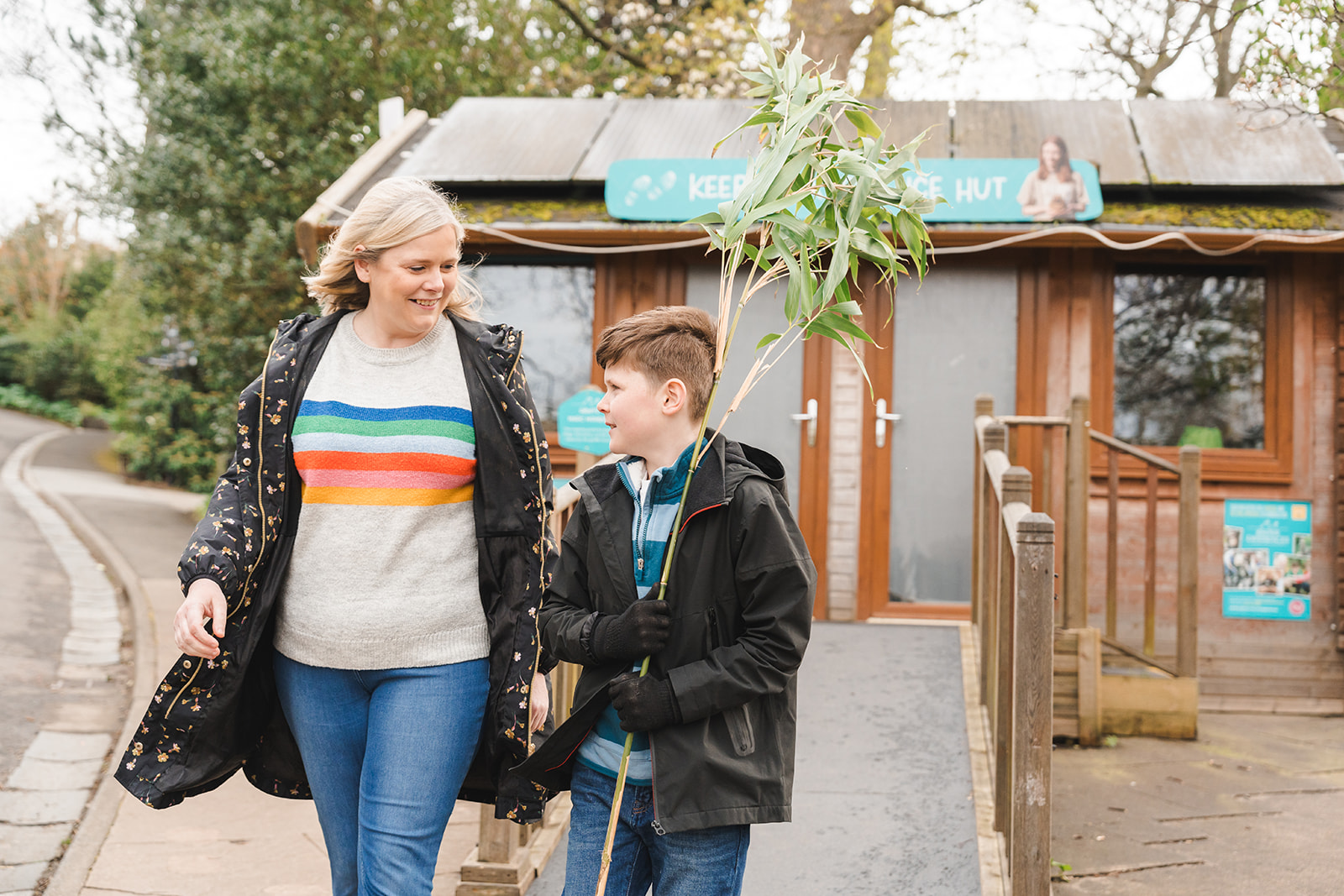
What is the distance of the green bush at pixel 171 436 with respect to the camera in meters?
16.5

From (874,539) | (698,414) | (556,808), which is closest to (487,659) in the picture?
(698,414)

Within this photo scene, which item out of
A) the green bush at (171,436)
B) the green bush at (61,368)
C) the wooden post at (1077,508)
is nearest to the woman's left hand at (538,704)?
the wooden post at (1077,508)

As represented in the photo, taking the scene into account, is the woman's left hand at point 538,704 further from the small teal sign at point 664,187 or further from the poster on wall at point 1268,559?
the poster on wall at point 1268,559

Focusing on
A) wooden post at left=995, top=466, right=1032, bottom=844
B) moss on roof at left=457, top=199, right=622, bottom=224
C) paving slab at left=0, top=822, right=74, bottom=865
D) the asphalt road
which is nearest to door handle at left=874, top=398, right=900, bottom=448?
moss on roof at left=457, top=199, right=622, bottom=224

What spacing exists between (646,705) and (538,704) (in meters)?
0.34

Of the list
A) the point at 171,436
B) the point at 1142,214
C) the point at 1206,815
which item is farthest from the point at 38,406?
the point at 1206,815

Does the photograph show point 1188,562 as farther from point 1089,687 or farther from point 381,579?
point 381,579

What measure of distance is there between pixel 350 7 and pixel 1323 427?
11.8 metres

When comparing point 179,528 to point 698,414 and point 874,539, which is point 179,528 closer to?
point 874,539

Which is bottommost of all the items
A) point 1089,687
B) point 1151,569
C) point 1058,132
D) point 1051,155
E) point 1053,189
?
point 1089,687

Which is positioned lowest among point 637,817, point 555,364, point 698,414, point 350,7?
point 637,817

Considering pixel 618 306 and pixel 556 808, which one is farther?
pixel 618 306

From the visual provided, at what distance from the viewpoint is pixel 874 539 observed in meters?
6.85

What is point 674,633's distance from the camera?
1.95m
